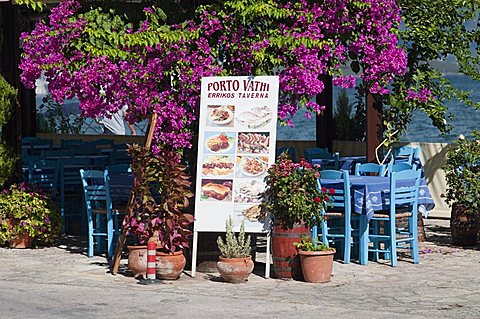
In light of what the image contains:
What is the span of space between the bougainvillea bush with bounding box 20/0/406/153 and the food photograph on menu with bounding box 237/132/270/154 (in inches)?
23.4

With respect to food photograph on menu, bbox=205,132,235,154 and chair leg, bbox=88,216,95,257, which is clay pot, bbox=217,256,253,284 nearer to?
food photograph on menu, bbox=205,132,235,154

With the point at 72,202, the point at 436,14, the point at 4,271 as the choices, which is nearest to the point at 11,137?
the point at 72,202

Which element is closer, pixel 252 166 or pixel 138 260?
pixel 138 260

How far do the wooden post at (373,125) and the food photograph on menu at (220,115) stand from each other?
224 centimetres

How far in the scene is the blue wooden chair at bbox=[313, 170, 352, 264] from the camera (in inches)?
457

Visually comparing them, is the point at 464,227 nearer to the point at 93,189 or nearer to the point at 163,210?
the point at 163,210

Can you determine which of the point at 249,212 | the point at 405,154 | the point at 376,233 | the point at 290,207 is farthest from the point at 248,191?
the point at 405,154

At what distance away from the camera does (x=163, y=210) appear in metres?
10.8

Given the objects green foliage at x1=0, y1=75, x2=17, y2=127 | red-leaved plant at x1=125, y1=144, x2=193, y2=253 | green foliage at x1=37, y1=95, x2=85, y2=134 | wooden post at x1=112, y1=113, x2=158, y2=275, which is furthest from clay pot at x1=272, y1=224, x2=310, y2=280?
green foliage at x1=37, y1=95, x2=85, y2=134

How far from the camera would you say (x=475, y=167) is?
12.9 meters

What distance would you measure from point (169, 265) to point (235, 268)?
0.67m

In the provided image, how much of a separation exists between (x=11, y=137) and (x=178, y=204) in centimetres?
389

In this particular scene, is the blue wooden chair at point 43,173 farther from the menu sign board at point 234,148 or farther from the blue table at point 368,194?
A: the blue table at point 368,194

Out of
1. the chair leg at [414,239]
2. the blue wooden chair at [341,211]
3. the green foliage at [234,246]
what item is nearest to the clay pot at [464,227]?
the chair leg at [414,239]
